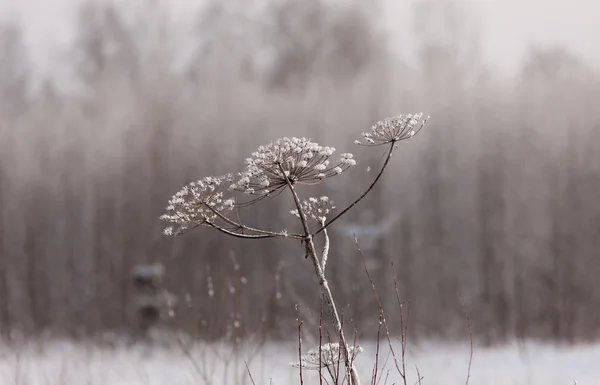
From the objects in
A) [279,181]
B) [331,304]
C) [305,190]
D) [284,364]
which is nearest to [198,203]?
[279,181]

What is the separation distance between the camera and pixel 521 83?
3393 millimetres

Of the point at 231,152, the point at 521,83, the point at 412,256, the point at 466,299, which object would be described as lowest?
the point at 466,299

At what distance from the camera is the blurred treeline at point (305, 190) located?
328 centimetres

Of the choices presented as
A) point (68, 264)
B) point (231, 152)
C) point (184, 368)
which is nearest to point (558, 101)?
point (231, 152)

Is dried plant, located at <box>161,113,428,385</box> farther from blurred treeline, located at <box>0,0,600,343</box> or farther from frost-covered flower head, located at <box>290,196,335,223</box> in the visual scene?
blurred treeline, located at <box>0,0,600,343</box>

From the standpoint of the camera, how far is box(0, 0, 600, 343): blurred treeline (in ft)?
10.8

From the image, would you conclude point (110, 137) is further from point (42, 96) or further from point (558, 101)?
point (558, 101)

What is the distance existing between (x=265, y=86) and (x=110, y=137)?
994 millimetres

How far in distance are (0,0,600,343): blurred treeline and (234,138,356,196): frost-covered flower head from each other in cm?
232

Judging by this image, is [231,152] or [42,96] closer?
[231,152]

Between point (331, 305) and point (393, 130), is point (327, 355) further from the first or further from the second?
point (393, 130)

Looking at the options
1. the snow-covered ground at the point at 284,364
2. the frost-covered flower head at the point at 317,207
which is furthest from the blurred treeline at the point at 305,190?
the frost-covered flower head at the point at 317,207

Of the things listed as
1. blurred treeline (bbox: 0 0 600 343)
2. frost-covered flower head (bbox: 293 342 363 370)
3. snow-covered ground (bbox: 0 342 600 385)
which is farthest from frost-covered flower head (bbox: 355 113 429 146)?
blurred treeline (bbox: 0 0 600 343)

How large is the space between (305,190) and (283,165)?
2320mm
